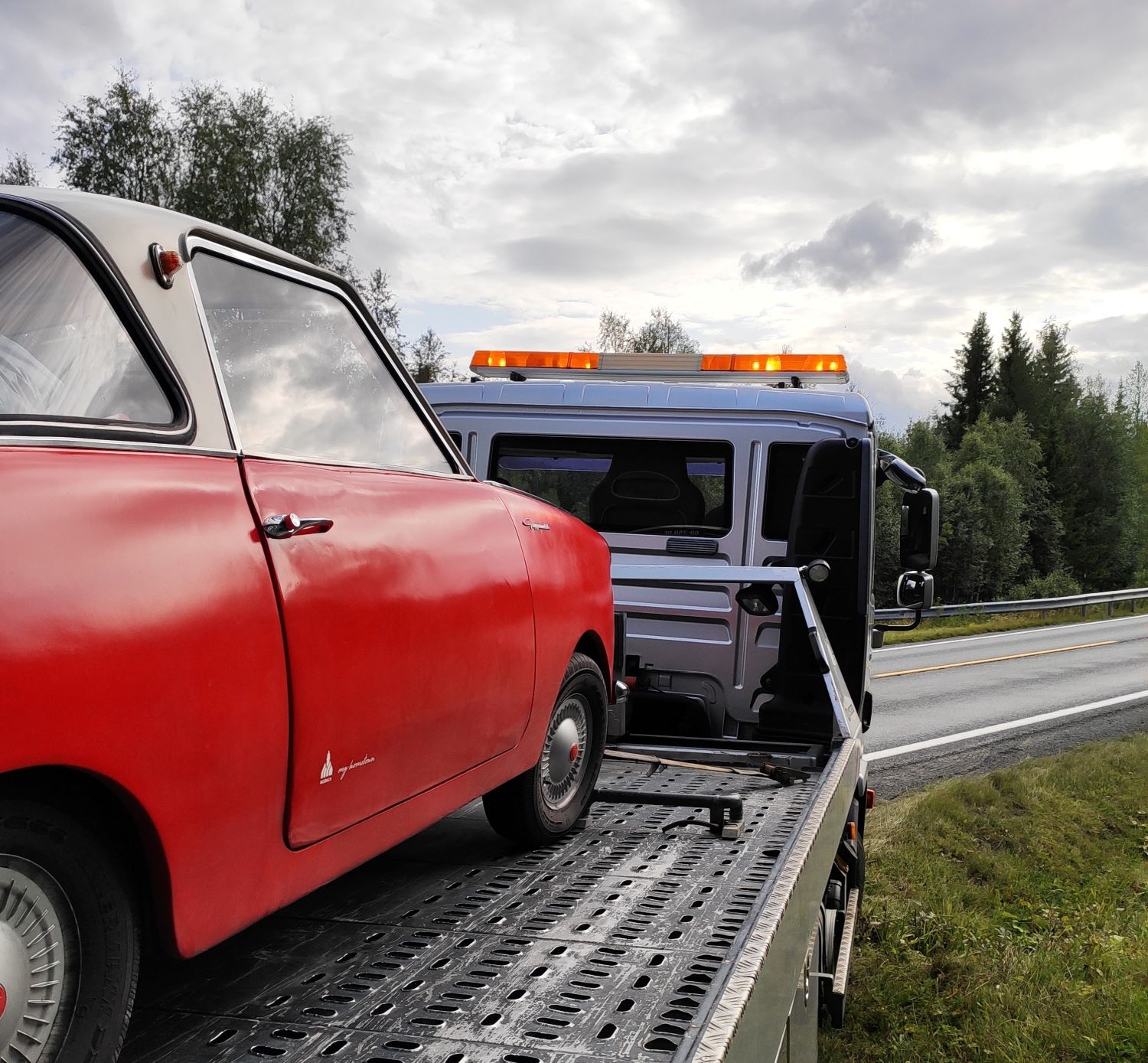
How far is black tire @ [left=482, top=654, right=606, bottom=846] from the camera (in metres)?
3.56

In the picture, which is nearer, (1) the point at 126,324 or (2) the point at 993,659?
(1) the point at 126,324

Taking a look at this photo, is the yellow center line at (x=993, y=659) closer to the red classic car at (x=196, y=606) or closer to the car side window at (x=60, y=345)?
the red classic car at (x=196, y=606)

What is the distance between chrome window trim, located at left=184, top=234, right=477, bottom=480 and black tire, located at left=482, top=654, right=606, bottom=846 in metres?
0.88

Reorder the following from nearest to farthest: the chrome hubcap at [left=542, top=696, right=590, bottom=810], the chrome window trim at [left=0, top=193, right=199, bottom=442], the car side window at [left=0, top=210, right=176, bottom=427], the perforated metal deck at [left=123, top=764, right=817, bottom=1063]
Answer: the car side window at [left=0, top=210, right=176, bottom=427]
the chrome window trim at [left=0, top=193, right=199, bottom=442]
the perforated metal deck at [left=123, top=764, right=817, bottom=1063]
the chrome hubcap at [left=542, top=696, right=590, bottom=810]

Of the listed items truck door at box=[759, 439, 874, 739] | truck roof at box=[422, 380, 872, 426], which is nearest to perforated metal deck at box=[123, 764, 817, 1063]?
truck door at box=[759, 439, 874, 739]

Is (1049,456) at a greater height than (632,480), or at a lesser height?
greater

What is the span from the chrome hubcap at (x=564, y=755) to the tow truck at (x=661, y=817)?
16cm

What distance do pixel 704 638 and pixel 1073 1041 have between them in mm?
2720

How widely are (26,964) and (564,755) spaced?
7.42ft

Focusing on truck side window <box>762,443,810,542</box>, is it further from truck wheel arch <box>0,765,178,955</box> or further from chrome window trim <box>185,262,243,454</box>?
truck wheel arch <box>0,765,178,955</box>

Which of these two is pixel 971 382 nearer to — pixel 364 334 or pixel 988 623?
pixel 988 623

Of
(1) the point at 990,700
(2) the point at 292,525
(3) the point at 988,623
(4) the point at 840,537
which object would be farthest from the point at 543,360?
(3) the point at 988,623

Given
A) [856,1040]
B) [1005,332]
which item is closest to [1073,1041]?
[856,1040]

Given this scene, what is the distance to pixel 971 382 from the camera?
7944 centimetres
